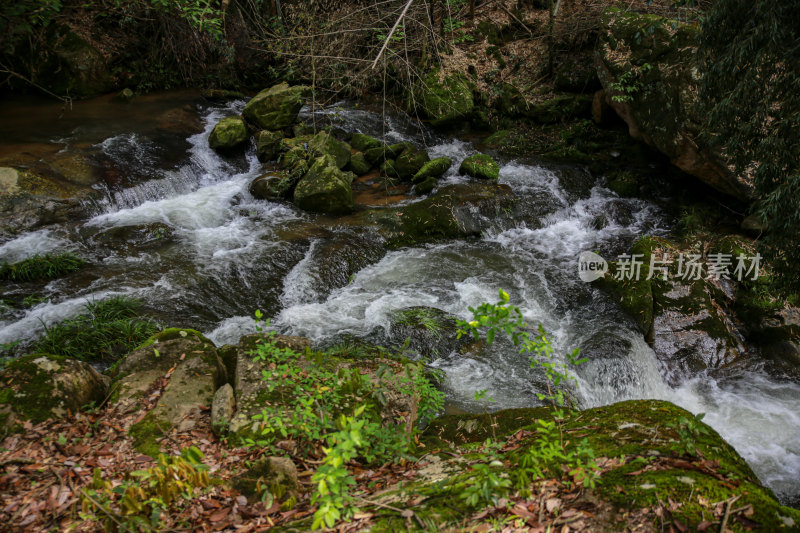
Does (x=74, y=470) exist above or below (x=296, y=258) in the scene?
above

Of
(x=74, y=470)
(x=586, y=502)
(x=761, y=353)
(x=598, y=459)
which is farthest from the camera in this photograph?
(x=761, y=353)

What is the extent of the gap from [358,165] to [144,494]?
365 inches

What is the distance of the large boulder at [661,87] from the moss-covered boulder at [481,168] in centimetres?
298

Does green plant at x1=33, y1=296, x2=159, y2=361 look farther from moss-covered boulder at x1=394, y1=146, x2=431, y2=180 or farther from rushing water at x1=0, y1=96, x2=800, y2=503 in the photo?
moss-covered boulder at x1=394, y1=146, x2=431, y2=180

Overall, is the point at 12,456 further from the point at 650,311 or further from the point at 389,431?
the point at 650,311

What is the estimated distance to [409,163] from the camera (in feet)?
34.9

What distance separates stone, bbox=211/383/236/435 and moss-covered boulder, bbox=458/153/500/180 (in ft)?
26.5

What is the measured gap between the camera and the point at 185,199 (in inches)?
375

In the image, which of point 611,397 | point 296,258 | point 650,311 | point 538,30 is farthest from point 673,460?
point 538,30

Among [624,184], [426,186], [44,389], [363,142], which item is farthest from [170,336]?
[624,184]

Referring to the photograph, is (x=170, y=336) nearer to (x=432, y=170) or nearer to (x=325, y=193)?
(x=325, y=193)

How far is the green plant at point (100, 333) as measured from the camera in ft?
17.4

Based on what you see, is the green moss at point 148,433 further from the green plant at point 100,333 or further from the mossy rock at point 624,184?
the mossy rock at point 624,184

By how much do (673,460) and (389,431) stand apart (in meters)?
1.68
